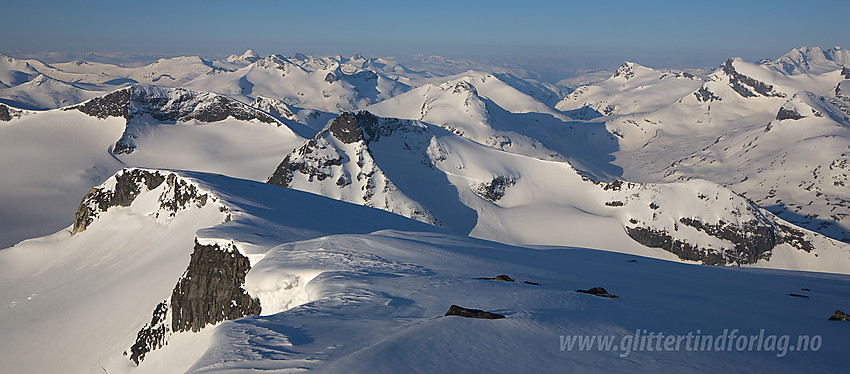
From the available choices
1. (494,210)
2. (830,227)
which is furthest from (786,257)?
(494,210)

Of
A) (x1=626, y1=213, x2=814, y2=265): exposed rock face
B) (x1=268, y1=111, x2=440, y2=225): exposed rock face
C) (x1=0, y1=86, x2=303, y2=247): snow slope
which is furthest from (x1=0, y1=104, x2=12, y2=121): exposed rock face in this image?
(x1=626, y1=213, x2=814, y2=265): exposed rock face

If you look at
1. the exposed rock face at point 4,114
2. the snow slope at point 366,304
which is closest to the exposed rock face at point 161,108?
the exposed rock face at point 4,114

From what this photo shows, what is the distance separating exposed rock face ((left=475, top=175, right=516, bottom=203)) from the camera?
465 ft

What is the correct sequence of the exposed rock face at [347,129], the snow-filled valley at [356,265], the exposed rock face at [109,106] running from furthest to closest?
1. the exposed rock face at [109,106]
2. the exposed rock face at [347,129]
3. the snow-filled valley at [356,265]

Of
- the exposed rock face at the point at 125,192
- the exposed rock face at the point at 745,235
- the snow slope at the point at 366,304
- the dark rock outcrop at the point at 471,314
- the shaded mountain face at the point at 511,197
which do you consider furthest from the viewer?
the exposed rock face at the point at 745,235

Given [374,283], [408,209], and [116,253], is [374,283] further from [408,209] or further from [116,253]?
[408,209]

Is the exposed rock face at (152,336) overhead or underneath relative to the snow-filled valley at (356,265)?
underneath

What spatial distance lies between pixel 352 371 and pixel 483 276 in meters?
13.4

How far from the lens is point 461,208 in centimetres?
13400

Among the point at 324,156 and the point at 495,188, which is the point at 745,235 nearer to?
the point at 495,188

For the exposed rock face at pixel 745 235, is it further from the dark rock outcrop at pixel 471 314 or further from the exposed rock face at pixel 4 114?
the exposed rock face at pixel 4 114

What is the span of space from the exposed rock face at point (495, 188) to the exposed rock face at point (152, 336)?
113 m

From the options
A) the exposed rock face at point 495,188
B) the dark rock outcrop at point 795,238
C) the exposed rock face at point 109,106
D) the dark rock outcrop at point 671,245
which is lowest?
the dark rock outcrop at point 671,245

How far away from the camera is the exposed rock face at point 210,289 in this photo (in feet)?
87.9
